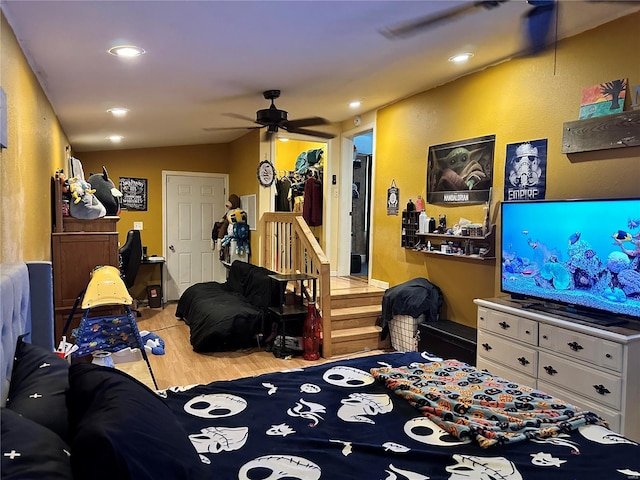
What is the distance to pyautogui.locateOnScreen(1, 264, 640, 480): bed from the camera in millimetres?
1008

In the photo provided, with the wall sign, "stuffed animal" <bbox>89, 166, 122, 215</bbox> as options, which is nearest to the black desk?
"stuffed animal" <bbox>89, 166, 122, 215</bbox>

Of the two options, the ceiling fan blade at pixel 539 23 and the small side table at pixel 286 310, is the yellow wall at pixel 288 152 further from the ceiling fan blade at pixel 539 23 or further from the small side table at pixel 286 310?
the ceiling fan blade at pixel 539 23

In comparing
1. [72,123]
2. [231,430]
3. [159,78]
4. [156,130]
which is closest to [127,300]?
[159,78]

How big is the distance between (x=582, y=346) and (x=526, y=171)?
4.79 feet

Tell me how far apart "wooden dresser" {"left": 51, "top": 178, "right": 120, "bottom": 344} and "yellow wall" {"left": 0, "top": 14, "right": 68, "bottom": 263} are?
106 mm

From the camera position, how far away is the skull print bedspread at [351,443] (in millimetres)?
1406

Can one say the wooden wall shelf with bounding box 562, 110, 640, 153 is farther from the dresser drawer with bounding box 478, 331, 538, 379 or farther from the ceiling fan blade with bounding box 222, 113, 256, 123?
the ceiling fan blade with bounding box 222, 113, 256, 123

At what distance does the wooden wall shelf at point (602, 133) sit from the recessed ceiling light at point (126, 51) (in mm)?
2915

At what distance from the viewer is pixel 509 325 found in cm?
319

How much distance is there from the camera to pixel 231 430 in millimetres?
1653

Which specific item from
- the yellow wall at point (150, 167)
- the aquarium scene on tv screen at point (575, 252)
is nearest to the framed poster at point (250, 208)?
the yellow wall at point (150, 167)

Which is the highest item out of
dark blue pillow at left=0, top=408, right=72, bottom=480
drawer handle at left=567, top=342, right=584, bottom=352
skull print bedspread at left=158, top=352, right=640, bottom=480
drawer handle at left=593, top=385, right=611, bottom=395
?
dark blue pillow at left=0, top=408, right=72, bottom=480

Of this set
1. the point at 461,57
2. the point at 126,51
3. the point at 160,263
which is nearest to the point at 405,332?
the point at 461,57

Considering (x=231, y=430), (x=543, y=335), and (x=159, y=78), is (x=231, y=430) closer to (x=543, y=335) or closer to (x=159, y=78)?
(x=543, y=335)
